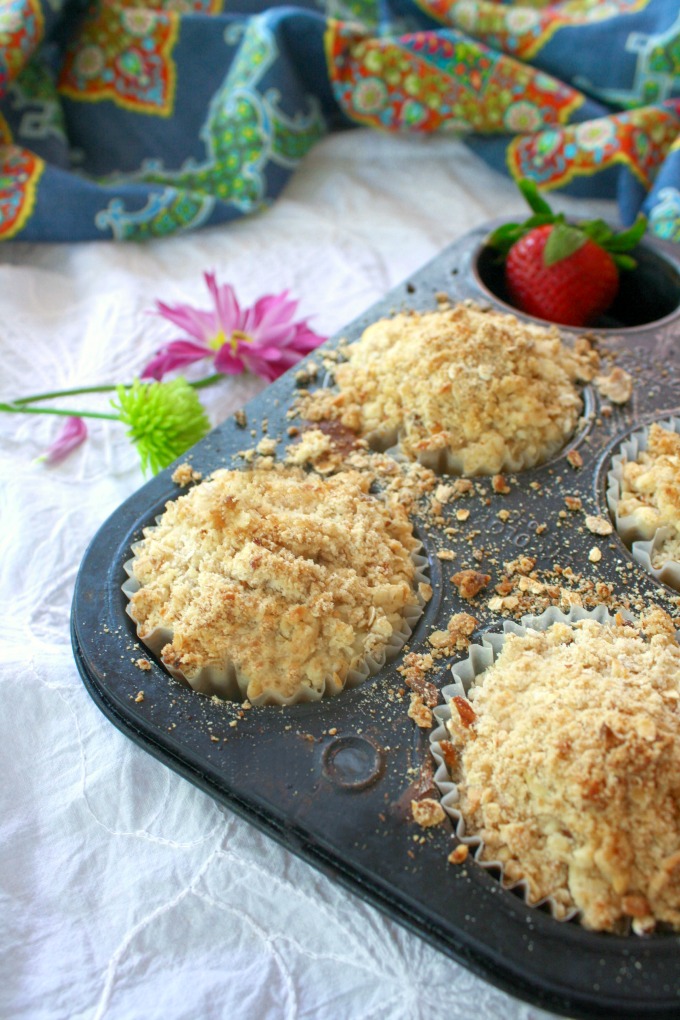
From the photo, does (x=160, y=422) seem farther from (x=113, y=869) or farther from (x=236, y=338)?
(x=113, y=869)

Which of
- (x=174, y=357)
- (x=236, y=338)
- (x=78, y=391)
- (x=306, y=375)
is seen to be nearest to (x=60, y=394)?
(x=78, y=391)

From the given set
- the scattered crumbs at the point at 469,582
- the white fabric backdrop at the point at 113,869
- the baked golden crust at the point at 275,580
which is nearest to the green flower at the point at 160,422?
the white fabric backdrop at the point at 113,869

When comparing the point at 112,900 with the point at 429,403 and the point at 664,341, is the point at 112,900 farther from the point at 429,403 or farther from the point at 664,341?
the point at 664,341

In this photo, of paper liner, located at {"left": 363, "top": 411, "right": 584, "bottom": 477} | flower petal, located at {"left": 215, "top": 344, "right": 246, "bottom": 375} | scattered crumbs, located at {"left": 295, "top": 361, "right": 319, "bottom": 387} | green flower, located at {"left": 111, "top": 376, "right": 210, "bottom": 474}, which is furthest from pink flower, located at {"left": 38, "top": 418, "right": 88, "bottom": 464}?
paper liner, located at {"left": 363, "top": 411, "right": 584, "bottom": 477}

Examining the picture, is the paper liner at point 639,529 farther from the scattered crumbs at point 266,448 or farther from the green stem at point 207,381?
the green stem at point 207,381

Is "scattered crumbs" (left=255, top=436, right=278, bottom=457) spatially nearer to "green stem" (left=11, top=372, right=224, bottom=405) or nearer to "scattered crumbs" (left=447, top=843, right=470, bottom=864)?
"green stem" (left=11, top=372, right=224, bottom=405)
